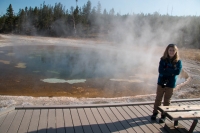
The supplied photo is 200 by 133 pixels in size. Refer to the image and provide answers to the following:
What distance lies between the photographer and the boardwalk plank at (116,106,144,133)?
2327 mm

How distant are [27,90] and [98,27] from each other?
29.7 metres

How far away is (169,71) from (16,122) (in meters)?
2.06

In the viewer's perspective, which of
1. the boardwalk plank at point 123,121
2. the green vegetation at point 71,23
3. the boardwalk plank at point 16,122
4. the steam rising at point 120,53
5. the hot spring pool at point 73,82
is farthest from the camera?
the green vegetation at point 71,23

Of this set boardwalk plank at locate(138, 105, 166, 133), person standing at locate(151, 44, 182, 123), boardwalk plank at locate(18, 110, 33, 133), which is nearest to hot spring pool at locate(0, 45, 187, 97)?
boardwalk plank at locate(138, 105, 166, 133)

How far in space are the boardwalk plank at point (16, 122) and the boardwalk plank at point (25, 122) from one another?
0.04 metres

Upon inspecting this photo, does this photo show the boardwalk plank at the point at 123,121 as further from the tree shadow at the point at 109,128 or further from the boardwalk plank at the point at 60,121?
the boardwalk plank at the point at 60,121

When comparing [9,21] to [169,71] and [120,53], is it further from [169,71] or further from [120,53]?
[169,71]

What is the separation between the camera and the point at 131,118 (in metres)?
2.58

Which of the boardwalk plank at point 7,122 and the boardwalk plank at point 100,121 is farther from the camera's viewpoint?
the boardwalk plank at point 100,121

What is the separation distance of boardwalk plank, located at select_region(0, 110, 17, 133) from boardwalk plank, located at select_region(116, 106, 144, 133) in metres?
1.52

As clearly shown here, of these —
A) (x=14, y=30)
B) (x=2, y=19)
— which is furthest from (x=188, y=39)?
(x=2, y=19)

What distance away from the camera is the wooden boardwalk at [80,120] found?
7.16 ft

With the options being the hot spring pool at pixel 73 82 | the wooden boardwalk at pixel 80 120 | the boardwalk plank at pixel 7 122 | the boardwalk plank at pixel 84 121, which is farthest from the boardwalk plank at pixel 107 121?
the hot spring pool at pixel 73 82

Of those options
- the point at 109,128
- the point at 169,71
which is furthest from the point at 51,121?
the point at 169,71
